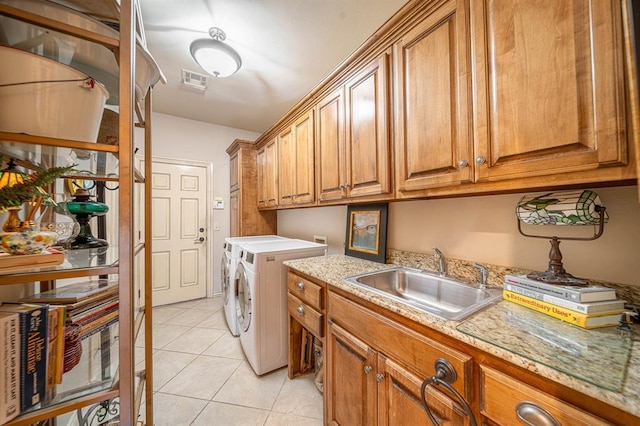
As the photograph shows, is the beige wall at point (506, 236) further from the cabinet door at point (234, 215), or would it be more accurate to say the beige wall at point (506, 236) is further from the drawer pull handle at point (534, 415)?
the cabinet door at point (234, 215)

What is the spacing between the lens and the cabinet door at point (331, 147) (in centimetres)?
164

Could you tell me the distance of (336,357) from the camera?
48.2 inches

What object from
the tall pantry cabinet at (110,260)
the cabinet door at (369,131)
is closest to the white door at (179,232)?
the tall pantry cabinet at (110,260)

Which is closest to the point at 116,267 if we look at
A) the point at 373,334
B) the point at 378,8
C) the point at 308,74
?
the point at 373,334

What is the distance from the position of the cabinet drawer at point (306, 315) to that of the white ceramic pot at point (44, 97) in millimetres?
1295

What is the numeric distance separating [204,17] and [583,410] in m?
2.44

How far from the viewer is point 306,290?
1487 millimetres

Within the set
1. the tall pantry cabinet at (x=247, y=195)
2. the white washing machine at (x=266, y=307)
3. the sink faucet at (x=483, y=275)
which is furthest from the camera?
the tall pantry cabinet at (x=247, y=195)

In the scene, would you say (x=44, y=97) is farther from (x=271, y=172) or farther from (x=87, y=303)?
(x=271, y=172)

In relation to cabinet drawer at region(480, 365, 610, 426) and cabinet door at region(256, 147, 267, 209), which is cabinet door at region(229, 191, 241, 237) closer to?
cabinet door at region(256, 147, 267, 209)

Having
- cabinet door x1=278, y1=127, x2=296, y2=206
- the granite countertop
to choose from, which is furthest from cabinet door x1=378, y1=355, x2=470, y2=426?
cabinet door x1=278, y1=127, x2=296, y2=206

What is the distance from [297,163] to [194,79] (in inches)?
52.6

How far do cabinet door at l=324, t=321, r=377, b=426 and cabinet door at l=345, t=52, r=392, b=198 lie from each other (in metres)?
0.82

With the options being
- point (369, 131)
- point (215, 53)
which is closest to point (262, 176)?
point (215, 53)
